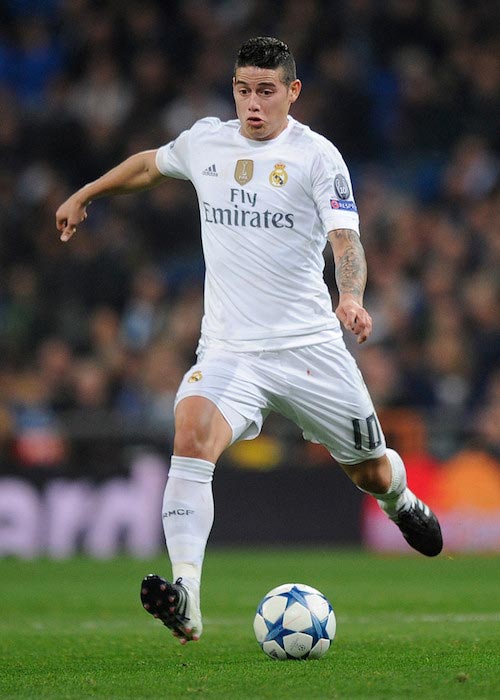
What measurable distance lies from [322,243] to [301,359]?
552mm

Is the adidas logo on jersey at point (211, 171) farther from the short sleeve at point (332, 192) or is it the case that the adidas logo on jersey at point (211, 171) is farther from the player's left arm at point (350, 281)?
the player's left arm at point (350, 281)

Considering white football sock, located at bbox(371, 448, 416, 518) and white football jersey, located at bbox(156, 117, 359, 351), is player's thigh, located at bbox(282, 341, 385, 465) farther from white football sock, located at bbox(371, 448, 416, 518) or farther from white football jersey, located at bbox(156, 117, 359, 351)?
white football sock, located at bbox(371, 448, 416, 518)

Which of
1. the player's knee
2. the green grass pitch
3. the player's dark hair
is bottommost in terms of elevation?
the green grass pitch

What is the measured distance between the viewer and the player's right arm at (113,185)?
6703 mm

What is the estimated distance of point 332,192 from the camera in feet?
19.8

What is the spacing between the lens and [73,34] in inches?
667

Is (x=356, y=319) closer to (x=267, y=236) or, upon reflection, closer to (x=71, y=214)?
(x=267, y=236)

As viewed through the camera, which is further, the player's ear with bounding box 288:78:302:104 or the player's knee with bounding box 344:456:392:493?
the player's knee with bounding box 344:456:392:493

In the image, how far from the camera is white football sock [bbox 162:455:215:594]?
18.9ft

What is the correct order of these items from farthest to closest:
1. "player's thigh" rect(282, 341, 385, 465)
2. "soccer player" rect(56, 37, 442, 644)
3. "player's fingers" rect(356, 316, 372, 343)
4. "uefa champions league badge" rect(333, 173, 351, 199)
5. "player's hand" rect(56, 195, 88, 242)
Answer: "player's hand" rect(56, 195, 88, 242)
"player's thigh" rect(282, 341, 385, 465)
"uefa champions league badge" rect(333, 173, 351, 199)
"soccer player" rect(56, 37, 442, 644)
"player's fingers" rect(356, 316, 372, 343)

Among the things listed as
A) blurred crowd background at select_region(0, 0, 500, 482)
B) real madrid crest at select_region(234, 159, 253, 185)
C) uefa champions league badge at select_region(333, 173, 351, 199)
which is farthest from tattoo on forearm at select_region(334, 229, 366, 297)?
blurred crowd background at select_region(0, 0, 500, 482)

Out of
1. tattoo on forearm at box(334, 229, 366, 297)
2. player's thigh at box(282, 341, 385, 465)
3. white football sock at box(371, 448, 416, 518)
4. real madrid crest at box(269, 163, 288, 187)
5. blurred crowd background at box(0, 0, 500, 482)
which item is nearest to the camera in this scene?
tattoo on forearm at box(334, 229, 366, 297)

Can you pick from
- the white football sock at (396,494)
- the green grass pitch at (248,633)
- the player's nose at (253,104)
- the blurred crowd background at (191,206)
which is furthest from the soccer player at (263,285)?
the blurred crowd background at (191,206)

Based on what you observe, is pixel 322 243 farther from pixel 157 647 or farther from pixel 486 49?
pixel 486 49
